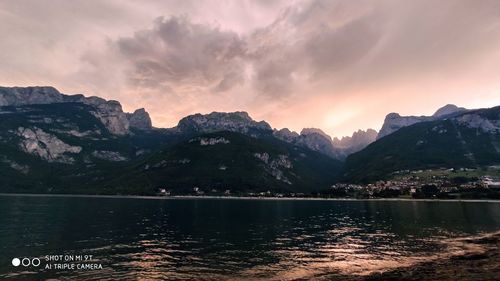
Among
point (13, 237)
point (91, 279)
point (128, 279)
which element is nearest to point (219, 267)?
point (128, 279)

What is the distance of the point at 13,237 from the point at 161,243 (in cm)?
3503

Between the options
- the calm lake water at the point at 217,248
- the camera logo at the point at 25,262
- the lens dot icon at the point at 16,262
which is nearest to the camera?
the calm lake water at the point at 217,248

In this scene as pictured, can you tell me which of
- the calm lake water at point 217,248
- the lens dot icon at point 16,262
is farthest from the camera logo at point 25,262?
the calm lake water at point 217,248

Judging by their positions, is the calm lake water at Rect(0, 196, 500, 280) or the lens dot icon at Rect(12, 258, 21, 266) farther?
the lens dot icon at Rect(12, 258, 21, 266)

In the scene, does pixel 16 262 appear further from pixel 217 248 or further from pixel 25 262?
pixel 217 248

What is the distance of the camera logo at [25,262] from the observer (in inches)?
2246

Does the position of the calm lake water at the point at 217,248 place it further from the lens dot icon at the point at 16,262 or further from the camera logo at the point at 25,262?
the camera logo at the point at 25,262

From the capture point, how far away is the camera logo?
5705 centimetres

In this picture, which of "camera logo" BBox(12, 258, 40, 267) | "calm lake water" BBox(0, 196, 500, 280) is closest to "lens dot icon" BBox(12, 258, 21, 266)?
"camera logo" BBox(12, 258, 40, 267)

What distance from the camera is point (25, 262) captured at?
192ft

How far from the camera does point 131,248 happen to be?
75.4m

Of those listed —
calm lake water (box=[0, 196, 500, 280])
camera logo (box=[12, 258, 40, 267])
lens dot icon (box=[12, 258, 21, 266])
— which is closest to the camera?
calm lake water (box=[0, 196, 500, 280])

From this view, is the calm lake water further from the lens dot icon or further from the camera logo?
the camera logo

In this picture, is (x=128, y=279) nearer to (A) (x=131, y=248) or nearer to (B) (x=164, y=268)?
(B) (x=164, y=268)
